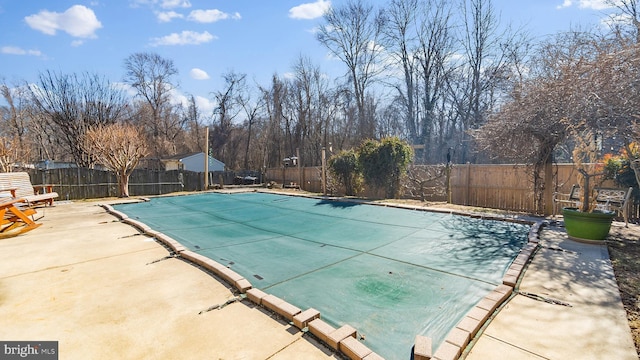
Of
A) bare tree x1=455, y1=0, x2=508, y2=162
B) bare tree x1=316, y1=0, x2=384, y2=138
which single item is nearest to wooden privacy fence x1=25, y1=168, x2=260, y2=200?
bare tree x1=316, y1=0, x2=384, y2=138

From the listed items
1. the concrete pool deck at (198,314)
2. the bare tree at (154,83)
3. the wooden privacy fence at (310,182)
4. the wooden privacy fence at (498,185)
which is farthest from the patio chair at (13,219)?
the bare tree at (154,83)

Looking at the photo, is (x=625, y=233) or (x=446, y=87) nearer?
(x=625, y=233)

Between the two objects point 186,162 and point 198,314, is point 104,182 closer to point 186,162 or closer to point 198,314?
point 186,162

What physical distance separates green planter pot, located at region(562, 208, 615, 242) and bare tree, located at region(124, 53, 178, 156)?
24.7 m

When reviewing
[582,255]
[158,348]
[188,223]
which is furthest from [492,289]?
[188,223]

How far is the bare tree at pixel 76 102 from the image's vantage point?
50.5 feet

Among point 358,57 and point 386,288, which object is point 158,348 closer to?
point 386,288

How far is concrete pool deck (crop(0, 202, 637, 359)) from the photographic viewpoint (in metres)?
1.83

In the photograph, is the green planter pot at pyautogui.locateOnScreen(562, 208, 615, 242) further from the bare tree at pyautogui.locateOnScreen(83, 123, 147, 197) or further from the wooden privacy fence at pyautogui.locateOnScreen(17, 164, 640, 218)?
the bare tree at pyautogui.locateOnScreen(83, 123, 147, 197)

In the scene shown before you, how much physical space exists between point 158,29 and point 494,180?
39.8 ft

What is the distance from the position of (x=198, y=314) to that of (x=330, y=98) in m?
20.3

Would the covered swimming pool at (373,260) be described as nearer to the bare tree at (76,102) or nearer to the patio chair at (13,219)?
the patio chair at (13,219)

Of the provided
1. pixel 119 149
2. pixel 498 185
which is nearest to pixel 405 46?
pixel 498 185

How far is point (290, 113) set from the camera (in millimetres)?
22734
